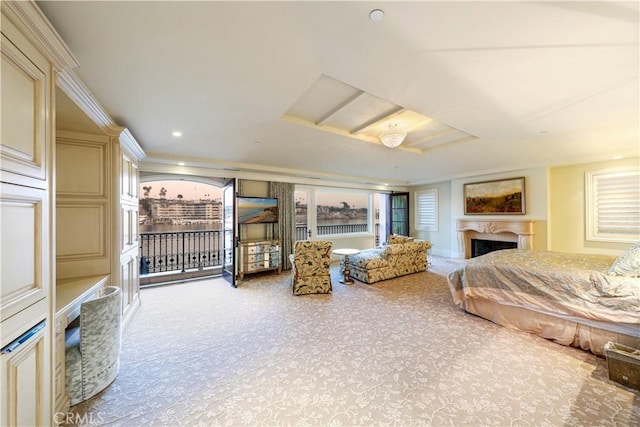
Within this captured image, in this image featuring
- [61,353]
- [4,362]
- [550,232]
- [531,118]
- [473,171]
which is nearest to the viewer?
[4,362]

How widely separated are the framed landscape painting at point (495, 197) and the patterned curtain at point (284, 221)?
4987 mm

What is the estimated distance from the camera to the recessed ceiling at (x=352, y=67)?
1.39 metres

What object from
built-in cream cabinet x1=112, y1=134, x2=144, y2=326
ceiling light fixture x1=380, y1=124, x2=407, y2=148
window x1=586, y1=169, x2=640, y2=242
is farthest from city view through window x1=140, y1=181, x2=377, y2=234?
window x1=586, y1=169, x2=640, y2=242

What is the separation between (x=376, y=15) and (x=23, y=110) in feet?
6.52

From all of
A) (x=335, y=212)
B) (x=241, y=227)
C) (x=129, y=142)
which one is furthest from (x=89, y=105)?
(x=335, y=212)

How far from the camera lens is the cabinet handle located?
1.07 meters

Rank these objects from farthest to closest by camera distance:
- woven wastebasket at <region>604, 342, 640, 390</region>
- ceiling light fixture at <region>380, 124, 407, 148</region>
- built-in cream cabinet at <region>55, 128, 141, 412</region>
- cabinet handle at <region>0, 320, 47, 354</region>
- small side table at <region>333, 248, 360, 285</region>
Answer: small side table at <region>333, 248, 360, 285</region>
ceiling light fixture at <region>380, 124, 407, 148</region>
built-in cream cabinet at <region>55, 128, 141, 412</region>
woven wastebasket at <region>604, 342, 640, 390</region>
cabinet handle at <region>0, 320, 47, 354</region>

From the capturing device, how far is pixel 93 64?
1754mm

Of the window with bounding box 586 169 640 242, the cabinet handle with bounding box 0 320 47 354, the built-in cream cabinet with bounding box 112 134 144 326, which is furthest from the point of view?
the window with bounding box 586 169 640 242

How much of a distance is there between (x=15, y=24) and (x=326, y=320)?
3447 mm

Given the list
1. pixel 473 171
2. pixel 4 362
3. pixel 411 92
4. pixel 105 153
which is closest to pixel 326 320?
pixel 4 362

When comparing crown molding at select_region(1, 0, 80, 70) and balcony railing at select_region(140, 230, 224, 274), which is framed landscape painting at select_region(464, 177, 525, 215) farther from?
Result: crown molding at select_region(1, 0, 80, 70)

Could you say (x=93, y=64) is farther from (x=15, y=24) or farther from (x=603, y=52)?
(x=603, y=52)

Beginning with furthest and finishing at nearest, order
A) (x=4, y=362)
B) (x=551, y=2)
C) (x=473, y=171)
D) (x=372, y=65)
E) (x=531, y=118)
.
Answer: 1. (x=473, y=171)
2. (x=531, y=118)
3. (x=372, y=65)
4. (x=551, y=2)
5. (x=4, y=362)
